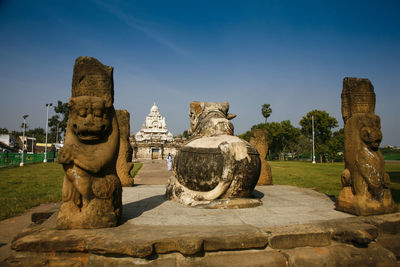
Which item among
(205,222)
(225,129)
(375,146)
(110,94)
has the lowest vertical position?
(205,222)

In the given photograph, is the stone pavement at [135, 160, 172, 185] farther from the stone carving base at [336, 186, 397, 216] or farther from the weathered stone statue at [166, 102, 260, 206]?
the stone carving base at [336, 186, 397, 216]

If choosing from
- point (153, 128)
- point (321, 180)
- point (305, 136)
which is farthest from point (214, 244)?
point (305, 136)

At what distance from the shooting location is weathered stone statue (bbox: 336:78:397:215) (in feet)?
11.3

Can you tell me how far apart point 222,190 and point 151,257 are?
5.96 feet

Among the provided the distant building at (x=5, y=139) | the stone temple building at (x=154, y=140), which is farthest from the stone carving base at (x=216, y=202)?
the distant building at (x=5, y=139)

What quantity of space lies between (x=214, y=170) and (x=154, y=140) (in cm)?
3492

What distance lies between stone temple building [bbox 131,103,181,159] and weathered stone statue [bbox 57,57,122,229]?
29.7 m

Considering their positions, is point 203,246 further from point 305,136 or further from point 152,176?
point 305,136

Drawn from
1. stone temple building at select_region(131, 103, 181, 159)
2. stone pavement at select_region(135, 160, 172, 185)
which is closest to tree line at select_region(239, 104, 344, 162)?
stone temple building at select_region(131, 103, 181, 159)

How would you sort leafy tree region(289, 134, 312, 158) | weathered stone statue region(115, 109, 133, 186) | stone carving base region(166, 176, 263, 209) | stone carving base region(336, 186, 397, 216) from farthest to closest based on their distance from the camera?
leafy tree region(289, 134, 312, 158)
weathered stone statue region(115, 109, 133, 186)
stone carving base region(166, 176, 263, 209)
stone carving base region(336, 186, 397, 216)

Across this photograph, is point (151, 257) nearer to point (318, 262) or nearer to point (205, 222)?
point (205, 222)

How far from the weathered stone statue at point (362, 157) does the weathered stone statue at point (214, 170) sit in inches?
55.2

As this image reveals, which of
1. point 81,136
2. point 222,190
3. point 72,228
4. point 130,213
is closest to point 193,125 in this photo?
point 222,190

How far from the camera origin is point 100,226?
281 cm
